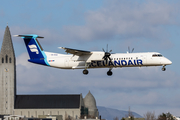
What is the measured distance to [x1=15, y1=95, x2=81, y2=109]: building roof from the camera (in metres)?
173

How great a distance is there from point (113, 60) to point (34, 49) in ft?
45.1

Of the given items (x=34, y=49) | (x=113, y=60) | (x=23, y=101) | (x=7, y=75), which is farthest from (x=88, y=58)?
(x=23, y=101)

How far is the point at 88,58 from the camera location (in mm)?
59750

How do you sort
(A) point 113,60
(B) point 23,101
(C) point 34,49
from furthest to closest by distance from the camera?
(B) point 23,101
(C) point 34,49
(A) point 113,60

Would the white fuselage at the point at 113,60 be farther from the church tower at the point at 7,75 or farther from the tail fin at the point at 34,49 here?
the church tower at the point at 7,75

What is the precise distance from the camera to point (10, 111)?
573ft

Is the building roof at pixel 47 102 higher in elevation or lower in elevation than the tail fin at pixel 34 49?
lower

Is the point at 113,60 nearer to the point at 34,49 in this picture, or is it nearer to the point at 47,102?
the point at 34,49

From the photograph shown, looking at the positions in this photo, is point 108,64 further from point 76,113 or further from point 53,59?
point 76,113

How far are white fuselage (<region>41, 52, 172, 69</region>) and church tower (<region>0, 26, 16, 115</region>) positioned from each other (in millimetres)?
115251

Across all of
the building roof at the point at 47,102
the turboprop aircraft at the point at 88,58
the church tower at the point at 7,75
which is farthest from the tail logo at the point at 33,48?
the church tower at the point at 7,75

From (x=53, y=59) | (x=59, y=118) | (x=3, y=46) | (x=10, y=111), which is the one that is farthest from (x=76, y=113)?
(x=53, y=59)

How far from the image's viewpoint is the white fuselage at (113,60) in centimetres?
5753

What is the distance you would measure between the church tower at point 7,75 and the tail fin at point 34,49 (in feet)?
367
